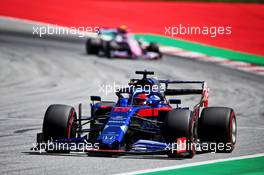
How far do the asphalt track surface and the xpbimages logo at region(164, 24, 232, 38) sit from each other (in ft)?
15.5

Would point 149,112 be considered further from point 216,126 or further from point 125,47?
point 125,47

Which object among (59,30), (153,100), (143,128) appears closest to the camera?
(143,128)

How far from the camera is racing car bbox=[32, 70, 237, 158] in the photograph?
1360 cm

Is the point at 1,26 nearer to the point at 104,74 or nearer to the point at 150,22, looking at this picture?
the point at 150,22

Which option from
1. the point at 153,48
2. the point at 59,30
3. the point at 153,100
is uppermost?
the point at 59,30

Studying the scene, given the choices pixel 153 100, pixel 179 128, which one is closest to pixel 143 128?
pixel 153 100

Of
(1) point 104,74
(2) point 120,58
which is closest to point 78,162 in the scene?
(1) point 104,74

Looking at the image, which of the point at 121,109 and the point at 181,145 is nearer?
the point at 181,145

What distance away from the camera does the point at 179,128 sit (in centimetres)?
1359

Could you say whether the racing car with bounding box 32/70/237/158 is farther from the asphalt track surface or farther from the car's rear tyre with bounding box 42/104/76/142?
the asphalt track surface

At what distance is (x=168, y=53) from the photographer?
119 ft

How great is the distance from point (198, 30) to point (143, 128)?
26.2 m

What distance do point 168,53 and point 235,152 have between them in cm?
2179

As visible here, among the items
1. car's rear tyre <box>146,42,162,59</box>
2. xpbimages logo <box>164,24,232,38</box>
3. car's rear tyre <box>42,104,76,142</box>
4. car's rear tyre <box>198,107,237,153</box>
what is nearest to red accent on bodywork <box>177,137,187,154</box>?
car's rear tyre <box>198,107,237,153</box>
